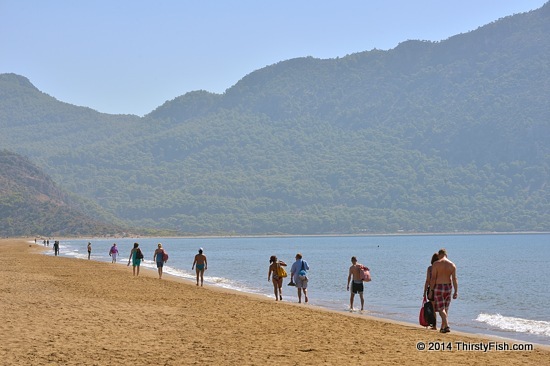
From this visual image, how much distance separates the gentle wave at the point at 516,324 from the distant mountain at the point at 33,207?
148m

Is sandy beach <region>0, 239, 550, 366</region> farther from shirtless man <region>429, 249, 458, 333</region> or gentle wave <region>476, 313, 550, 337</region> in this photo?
gentle wave <region>476, 313, 550, 337</region>

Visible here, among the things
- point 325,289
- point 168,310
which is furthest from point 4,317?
point 325,289

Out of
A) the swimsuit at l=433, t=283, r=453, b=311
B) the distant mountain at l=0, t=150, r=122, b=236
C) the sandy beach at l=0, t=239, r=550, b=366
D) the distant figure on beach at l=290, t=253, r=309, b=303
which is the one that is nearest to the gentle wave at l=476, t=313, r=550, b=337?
the sandy beach at l=0, t=239, r=550, b=366

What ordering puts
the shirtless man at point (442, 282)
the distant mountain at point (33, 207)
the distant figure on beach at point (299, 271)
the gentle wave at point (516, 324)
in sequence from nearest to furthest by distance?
the shirtless man at point (442, 282) → the gentle wave at point (516, 324) → the distant figure on beach at point (299, 271) → the distant mountain at point (33, 207)

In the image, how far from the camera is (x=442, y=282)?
14.9 meters

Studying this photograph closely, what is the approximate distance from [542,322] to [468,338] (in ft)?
25.4

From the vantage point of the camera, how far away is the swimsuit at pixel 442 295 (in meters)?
15.0

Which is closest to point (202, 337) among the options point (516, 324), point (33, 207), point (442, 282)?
point (442, 282)

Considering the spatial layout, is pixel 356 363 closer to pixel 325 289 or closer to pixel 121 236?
pixel 325 289

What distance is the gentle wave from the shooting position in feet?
65.0

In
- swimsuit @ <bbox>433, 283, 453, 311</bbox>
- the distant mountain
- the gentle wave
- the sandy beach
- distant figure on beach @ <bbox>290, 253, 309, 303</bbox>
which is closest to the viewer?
the sandy beach

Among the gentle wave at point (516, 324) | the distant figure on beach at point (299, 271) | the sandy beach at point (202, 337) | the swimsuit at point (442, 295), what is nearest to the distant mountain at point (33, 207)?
the distant figure on beach at point (299, 271)

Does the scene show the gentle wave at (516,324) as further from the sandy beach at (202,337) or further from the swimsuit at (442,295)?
the swimsuit at (442,295)

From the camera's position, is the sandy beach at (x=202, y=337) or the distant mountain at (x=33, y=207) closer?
the sandy beach at (x=202, y=337)
